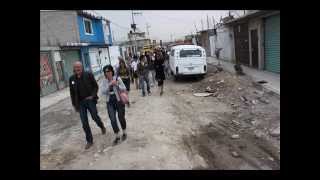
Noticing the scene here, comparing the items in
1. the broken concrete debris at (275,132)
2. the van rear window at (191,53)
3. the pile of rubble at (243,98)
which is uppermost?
the van rear window at (191,53)

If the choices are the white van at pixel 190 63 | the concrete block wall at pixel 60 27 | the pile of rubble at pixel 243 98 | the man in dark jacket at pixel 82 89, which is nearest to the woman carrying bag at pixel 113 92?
the man in dark jacket at pixel 82 89

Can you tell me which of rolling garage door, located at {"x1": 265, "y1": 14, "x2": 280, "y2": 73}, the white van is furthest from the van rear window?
rolling garage door, located at {"x1": 265, "y1": 14, "x2": 280, "y2": 73}

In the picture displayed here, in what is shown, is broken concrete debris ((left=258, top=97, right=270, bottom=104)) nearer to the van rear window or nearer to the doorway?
the van rear window

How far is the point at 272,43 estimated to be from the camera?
13570 millimetres

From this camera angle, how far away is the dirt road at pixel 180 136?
15.7 feet

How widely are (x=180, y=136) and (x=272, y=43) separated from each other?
31.6 ft

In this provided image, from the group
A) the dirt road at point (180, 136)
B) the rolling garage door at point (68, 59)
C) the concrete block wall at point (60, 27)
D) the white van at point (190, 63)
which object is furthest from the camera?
the concrete block wall at point (60, 27)

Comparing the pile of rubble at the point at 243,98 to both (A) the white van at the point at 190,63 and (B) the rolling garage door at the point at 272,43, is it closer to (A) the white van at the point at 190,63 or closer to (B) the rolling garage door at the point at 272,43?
(A) the white van at the point at 190,63

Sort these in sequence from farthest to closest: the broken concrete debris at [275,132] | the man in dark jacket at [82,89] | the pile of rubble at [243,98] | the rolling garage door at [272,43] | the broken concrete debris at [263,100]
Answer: the rolling garage door at [272,43] → the broken concrete debris at [263,100] → the pile of rubble at [243,98] → the broken concrete debris at [275,132] → the man in dark jacket at [82,89]

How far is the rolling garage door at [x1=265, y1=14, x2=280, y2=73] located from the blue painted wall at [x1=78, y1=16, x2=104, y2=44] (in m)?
13.1

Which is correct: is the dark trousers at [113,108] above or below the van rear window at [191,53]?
below

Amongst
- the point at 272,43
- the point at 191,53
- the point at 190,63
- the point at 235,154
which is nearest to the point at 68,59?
the point at 191,53

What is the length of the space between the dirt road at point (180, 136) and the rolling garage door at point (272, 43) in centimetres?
387
